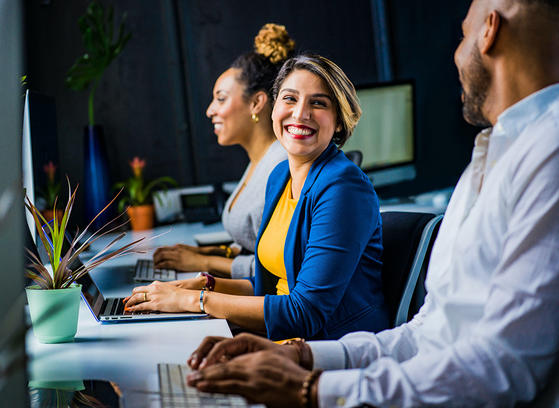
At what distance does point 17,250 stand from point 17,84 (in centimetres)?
18

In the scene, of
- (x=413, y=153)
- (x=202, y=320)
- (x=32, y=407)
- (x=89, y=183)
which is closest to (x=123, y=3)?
(x=89, y=183)

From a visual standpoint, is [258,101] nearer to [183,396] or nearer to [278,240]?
[278,240]

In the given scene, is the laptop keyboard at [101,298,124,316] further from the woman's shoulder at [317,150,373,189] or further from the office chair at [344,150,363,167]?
the office chair at [344,150,363,167]

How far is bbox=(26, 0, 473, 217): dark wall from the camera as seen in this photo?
3.14m

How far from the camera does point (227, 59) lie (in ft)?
11.4

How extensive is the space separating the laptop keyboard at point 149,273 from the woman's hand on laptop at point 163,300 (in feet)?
1.11

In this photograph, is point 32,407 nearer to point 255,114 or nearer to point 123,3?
point 255,114

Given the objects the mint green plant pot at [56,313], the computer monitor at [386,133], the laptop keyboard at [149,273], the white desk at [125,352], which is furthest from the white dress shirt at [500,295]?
the computer monitor at [386,133]

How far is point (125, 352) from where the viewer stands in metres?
1.20

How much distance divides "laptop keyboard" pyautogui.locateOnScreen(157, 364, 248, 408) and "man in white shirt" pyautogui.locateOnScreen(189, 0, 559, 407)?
22mm

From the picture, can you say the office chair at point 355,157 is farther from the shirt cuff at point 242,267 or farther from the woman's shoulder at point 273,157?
the shirt cuff at point 242,267

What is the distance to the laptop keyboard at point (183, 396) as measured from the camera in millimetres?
888

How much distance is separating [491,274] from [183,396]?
0.53 metres

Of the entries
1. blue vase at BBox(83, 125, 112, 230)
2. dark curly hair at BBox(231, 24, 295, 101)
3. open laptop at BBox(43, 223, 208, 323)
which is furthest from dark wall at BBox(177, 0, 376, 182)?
open laptop at BBox(43, 223, 208, 323)
